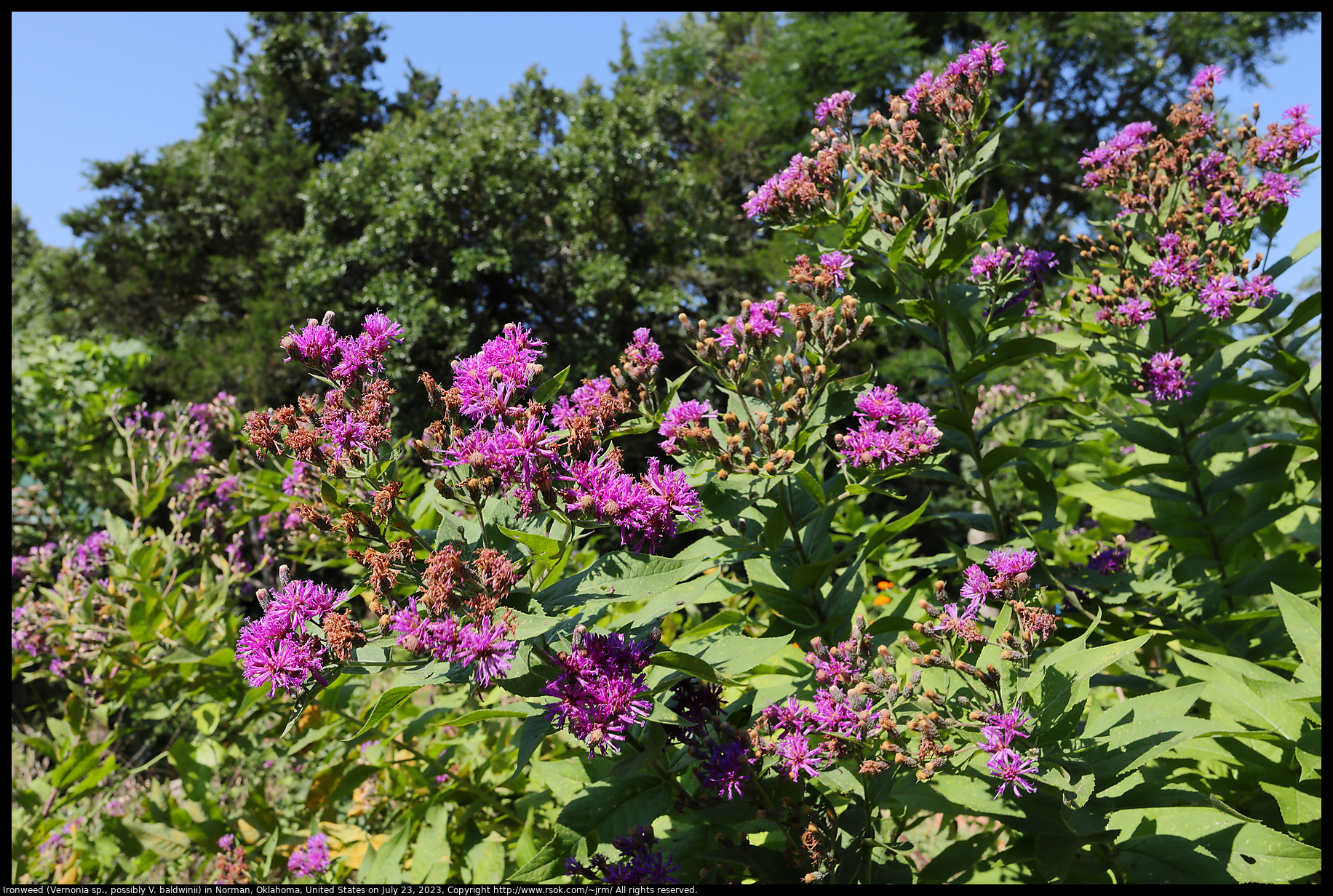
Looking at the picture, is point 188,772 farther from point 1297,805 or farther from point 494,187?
point 494,187

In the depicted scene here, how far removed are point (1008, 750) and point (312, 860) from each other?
2.92 metres

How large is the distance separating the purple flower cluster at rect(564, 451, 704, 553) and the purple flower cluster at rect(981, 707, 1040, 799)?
0.76 meters

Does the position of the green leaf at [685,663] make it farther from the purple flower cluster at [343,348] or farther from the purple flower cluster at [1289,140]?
the purple flower cluster at [1289,140]

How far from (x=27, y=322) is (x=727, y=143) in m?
18.4

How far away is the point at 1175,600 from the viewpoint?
9.07 ft

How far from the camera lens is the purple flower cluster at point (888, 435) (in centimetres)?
206

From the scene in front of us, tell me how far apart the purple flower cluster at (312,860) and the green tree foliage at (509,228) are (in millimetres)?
11326

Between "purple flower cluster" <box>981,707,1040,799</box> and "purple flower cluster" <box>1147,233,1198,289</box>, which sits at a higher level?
"purple flower cluster" <box>1147,233,1198,289</box>

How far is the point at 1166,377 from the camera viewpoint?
2.55 m

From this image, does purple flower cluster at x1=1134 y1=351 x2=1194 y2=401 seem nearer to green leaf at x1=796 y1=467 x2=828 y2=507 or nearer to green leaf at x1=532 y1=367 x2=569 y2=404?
green leaf at x1=796 y1=467 x2=828 y2=507

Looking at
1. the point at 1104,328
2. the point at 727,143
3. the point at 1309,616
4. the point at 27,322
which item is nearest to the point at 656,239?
the point at 727,143

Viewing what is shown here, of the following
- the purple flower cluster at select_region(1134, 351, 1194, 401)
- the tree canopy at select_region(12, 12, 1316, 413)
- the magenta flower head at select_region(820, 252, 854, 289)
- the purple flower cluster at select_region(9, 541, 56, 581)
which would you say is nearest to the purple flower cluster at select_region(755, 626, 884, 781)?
the magenta flower head at select_region(820, 252, 854, 289)

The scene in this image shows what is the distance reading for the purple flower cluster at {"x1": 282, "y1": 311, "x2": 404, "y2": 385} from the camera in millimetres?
1723
